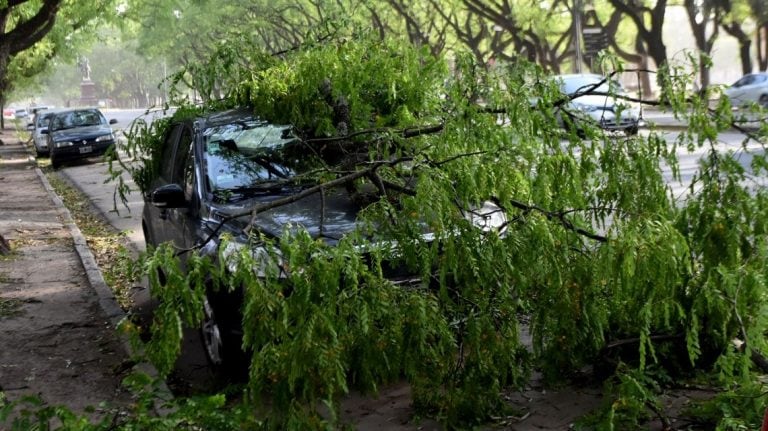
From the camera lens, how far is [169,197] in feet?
20.8

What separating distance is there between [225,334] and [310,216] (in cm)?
93

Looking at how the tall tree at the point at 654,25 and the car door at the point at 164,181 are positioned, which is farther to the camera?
the tall tree at the point at 654,25

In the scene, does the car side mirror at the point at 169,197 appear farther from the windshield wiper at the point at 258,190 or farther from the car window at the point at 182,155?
the car window at the point at 182,155

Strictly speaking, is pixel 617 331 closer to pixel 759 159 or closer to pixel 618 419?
pixel 618 419

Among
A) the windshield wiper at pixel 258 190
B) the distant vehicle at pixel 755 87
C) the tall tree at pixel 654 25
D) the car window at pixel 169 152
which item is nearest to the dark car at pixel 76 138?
the tall tree at pixel 654 25

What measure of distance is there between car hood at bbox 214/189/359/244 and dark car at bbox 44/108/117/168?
21.6 metres

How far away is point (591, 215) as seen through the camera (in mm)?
4949

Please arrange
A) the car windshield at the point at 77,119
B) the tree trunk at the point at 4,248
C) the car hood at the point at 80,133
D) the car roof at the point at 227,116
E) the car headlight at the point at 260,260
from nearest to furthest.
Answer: the car headlight at the point at 260,260, the car roof at the point at 227,116, the tree trunk at the point at 4,248, the car hood at the point at 80,133, the car windshield at the point at 77,119

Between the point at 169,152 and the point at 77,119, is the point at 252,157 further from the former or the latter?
the point at 77,119

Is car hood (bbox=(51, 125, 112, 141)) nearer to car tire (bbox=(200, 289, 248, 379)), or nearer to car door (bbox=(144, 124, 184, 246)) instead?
car door (bbox=(144, 124, 184, 246))

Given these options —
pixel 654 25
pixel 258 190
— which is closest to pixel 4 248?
pixel 258 190

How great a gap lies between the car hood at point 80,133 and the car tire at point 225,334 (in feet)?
75.5

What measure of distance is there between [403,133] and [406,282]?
1.21 m

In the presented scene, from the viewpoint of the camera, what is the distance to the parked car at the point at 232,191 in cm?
547
